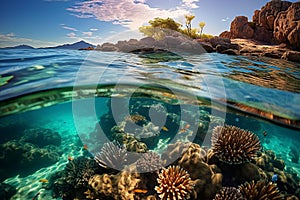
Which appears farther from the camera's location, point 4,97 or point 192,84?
point 192,84

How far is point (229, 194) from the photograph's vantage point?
507 centimetres

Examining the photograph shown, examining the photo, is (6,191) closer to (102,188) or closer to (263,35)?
(102,188)

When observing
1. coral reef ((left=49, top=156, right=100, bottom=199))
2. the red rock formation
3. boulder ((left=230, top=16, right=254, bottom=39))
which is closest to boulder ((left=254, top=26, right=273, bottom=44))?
the red rock formation

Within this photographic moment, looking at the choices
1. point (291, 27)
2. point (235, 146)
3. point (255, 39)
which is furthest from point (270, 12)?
point (235, 146)

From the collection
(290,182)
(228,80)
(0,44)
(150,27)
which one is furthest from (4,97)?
(150,27)

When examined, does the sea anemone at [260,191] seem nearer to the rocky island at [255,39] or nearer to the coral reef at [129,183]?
the coral reef at [129,183]

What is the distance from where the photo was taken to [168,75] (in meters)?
7.30

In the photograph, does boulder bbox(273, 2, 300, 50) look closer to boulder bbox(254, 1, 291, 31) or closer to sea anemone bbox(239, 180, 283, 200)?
boulder bbox(254, 1, 291, 31)

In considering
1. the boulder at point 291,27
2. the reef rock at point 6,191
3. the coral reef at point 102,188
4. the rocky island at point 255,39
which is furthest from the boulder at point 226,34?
the reef rock at point 6,191

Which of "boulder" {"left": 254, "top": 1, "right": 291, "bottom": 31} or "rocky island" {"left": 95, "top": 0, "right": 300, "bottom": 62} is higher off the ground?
"boulder" {"left": 254, "top": 1, "right": 291, "bottom": 31}

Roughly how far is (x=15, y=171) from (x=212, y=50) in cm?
2081

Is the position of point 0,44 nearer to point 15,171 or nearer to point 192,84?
point 15,171

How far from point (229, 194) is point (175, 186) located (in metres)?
1.67

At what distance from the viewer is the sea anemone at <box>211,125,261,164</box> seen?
6.02 m
